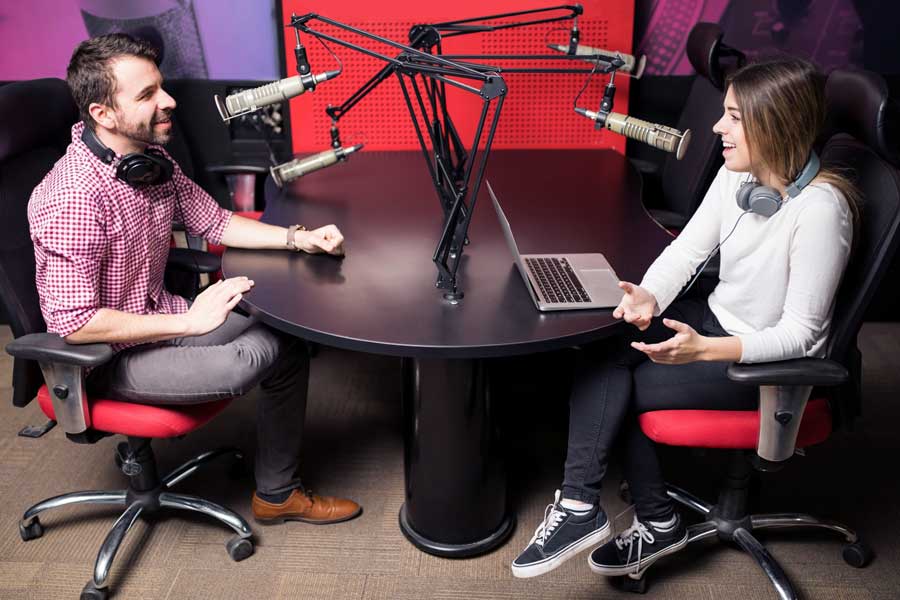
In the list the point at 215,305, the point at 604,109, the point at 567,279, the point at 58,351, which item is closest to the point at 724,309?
the point at 567,279

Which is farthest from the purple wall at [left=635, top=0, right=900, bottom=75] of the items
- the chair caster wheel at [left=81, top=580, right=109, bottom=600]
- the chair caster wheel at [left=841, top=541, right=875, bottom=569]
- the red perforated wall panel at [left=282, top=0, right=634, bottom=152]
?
the chair caster wheel at [left=81, top=580, right=109, bottom=600]

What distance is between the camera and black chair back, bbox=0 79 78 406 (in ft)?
6.06

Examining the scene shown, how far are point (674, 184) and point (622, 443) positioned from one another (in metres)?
1.15

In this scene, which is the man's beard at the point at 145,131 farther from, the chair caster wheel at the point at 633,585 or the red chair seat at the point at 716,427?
the chair caster wheel at the point at 633,585

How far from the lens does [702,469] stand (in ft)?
8.31

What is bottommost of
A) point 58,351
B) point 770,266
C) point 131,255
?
point 58,351

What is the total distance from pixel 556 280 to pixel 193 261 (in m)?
1.07

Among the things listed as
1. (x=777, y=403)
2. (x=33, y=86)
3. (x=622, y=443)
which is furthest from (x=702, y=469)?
(x=33, y=86)

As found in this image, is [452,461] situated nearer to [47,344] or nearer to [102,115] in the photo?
[47,344]

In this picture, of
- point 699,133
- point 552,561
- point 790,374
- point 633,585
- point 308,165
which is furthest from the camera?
point 699,133

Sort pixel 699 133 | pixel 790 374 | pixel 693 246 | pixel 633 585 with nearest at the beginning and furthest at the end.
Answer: pixel 790 374, pixel 693 246, pixel 633 585, pixel 699 133

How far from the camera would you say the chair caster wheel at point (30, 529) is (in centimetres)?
223

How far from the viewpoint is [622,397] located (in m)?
1.85

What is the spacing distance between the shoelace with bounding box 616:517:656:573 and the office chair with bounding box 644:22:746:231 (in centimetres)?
96
